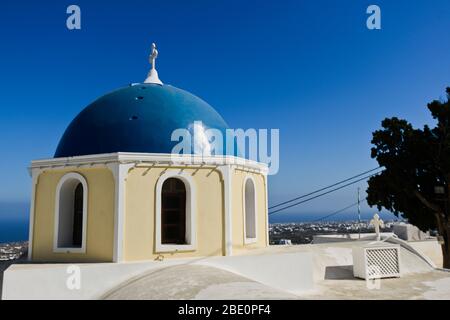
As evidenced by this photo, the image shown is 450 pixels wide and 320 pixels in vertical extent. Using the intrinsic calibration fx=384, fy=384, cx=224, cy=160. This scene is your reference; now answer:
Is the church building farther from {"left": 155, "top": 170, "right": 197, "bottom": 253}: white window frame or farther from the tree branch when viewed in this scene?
the tree branch

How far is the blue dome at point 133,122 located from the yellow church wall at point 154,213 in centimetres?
94

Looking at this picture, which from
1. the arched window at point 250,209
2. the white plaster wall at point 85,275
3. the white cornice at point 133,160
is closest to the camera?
the white plaster wall at point 85,275

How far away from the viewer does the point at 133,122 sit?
11.0 m

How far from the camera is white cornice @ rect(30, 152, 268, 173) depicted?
1012cm

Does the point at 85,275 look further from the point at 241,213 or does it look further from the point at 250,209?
the point at 250,209

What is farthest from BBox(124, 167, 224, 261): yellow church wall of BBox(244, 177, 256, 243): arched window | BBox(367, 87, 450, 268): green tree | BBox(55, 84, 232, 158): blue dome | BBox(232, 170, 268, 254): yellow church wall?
BBox(367, 87, 450, 268): green tree

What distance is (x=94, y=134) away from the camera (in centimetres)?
1105

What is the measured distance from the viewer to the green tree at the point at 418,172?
20016mm

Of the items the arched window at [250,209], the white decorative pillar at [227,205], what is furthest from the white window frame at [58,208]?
the arched window at [250,209]

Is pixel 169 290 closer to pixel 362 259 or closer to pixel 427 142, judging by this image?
pixel 362 259

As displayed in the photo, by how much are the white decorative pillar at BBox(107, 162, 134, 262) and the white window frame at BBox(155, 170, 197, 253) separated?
88 centimetres

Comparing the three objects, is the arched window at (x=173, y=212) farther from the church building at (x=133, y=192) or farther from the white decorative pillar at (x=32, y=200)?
the white decorative pillar at (x=32, y=200)
